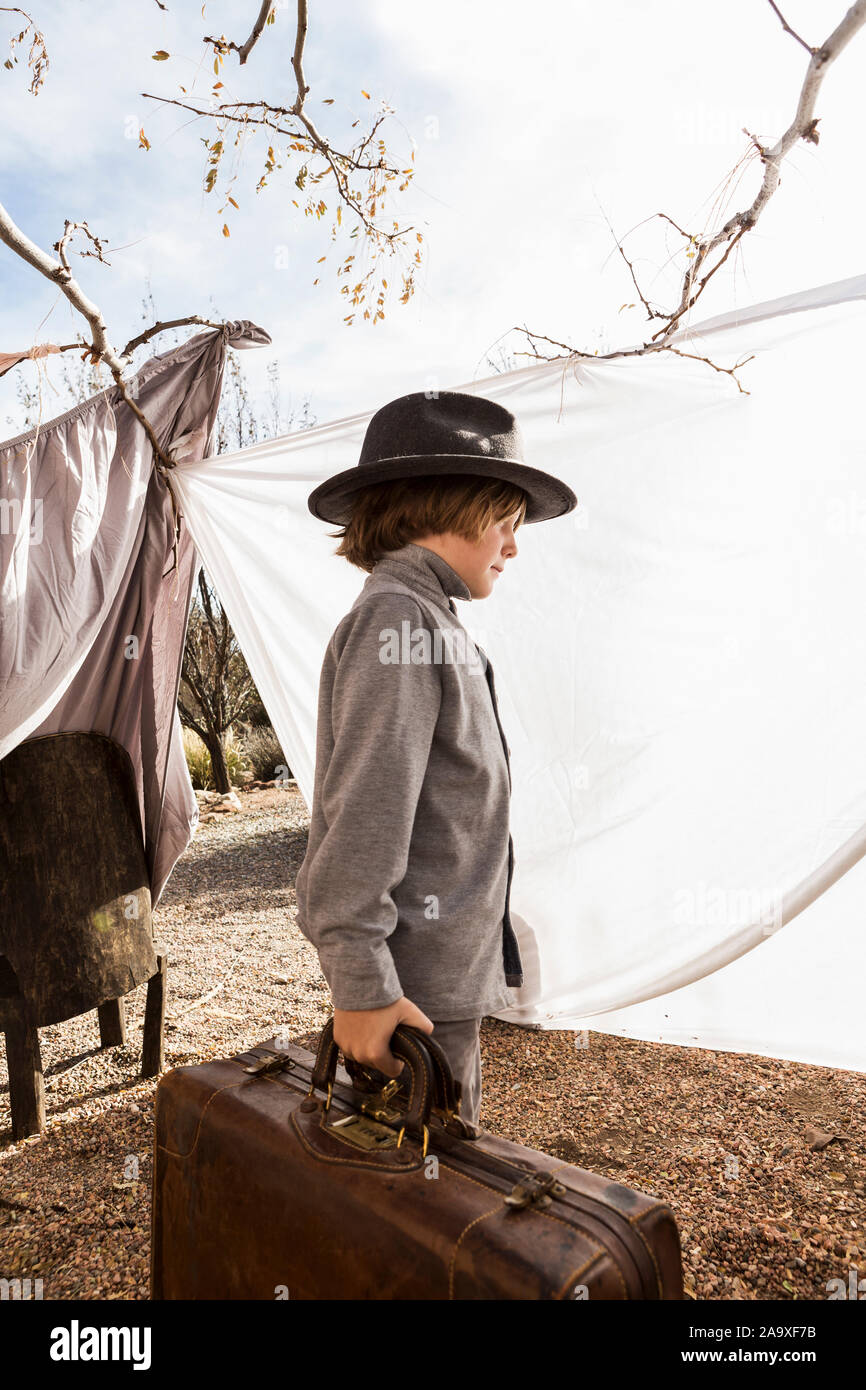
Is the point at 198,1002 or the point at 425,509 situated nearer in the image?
the point at 425,509

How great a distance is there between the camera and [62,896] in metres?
2.62

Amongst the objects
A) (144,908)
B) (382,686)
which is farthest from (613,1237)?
(144,908)

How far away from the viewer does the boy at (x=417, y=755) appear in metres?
1.21

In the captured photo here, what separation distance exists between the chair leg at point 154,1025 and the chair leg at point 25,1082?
0.42 meters

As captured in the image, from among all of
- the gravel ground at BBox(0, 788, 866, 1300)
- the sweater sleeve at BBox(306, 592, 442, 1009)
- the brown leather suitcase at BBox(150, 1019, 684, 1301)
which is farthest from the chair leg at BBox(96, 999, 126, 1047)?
the sweater sleeve at BBox(306, 592, 442, 1009)

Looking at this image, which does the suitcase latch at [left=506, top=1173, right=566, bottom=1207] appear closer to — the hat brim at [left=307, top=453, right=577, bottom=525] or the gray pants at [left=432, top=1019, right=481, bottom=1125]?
the gray pants at [left=432, top=1019, right=481, bottom=1125]

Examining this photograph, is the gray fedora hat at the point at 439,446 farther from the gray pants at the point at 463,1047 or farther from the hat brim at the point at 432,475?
the gray pants at the point at 463,1047

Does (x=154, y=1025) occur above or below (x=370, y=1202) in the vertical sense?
below

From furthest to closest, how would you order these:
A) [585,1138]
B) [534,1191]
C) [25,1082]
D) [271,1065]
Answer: [25,1082] < [585,1138] < [271,1065] < [534,1191]

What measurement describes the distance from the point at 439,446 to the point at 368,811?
0.68m

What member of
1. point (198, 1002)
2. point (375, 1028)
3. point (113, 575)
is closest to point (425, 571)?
point (375, 1028)

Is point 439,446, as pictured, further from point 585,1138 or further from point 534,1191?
point 585,1138

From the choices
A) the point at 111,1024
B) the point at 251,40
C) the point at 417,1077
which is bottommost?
the point at 111,1024

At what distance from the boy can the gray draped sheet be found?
121cm
